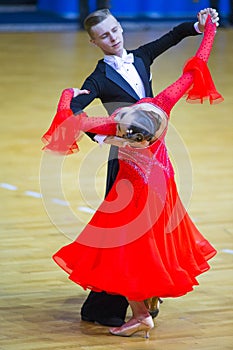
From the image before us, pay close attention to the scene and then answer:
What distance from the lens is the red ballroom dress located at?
3.29 metres

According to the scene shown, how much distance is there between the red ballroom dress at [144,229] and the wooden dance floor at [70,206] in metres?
0.24

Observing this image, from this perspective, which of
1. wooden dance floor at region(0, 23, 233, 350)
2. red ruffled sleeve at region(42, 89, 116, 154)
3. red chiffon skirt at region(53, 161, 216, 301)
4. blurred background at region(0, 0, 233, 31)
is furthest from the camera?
blurred background at region(0, 0, 233, 31)

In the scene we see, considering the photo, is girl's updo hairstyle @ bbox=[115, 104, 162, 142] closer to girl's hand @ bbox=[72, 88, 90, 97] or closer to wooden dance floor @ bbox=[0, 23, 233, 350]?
girl's hand @ bbox=[72, 88, 90, 97]

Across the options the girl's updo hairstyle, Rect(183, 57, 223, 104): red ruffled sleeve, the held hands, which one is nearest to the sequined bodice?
the girl's updo hairstyle

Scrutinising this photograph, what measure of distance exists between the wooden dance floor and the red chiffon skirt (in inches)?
8.8

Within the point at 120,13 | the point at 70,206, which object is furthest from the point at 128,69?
the point at 120,13

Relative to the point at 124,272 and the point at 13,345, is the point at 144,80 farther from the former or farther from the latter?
the point at 13,345

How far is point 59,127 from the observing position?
3131 millimetres

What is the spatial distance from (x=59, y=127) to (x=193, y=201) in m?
2.02

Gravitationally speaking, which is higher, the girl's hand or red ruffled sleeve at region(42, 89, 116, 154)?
the girl's hand

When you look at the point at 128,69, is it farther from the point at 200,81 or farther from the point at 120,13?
the point at 120,13

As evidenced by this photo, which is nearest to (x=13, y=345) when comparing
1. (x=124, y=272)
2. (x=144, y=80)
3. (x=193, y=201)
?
(x=124, y=272)

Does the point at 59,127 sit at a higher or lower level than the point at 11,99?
higher

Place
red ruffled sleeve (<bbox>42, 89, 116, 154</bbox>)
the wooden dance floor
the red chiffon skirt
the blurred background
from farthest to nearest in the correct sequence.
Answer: the blurred background, the wooden dance floor, the red chiffon skirt, red ruffled sleeve (<bbox>42, 89, 116, 154</bbox>)
